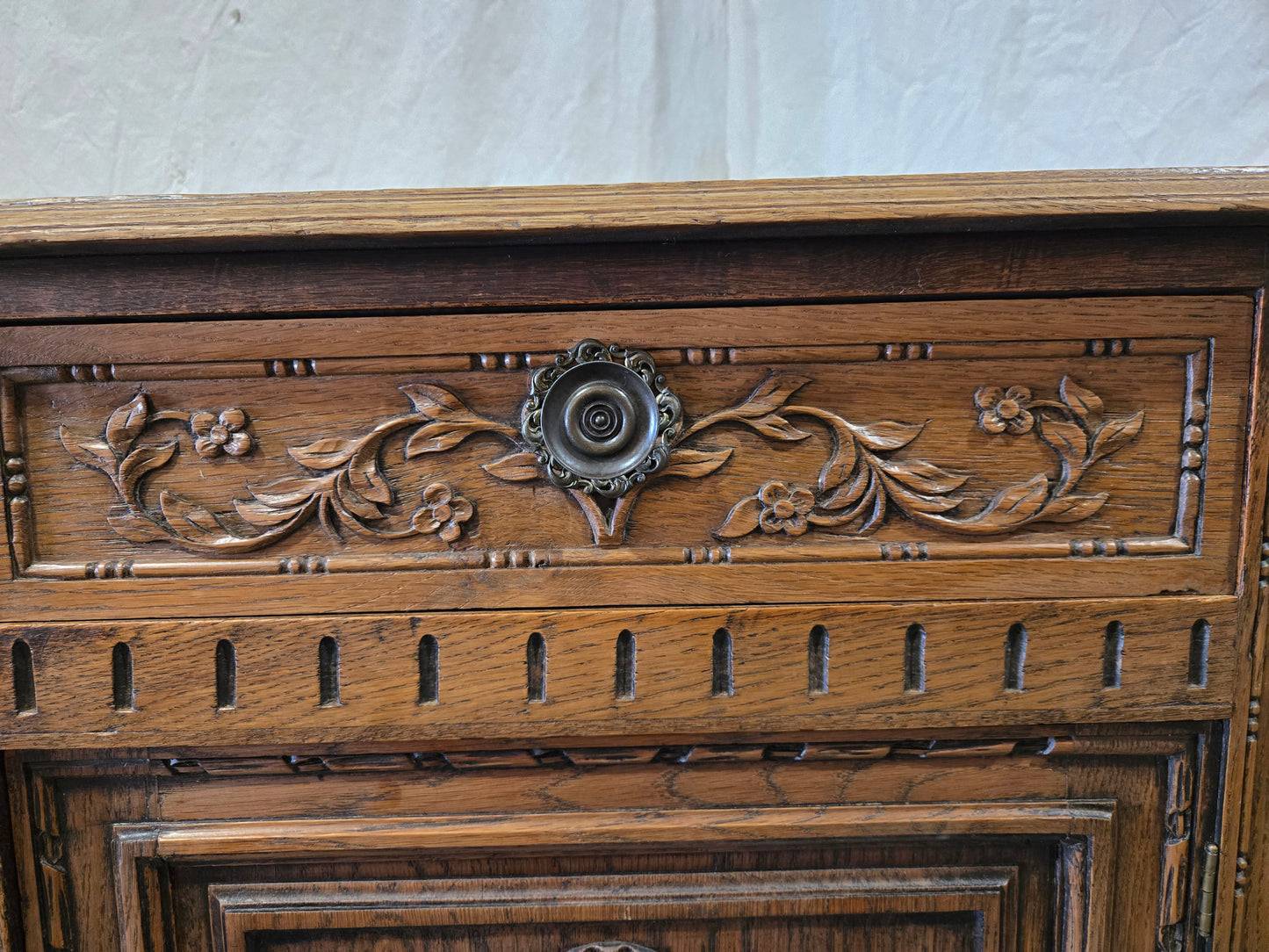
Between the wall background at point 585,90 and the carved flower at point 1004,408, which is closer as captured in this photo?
the carved flower at point 1004,408

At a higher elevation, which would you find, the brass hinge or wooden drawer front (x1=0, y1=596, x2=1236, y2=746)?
wooden drawer front (x1=0, y1=596, x2=1236, y2=746)

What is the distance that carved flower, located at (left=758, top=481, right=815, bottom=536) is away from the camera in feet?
1.41

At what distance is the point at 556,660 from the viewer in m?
0.43

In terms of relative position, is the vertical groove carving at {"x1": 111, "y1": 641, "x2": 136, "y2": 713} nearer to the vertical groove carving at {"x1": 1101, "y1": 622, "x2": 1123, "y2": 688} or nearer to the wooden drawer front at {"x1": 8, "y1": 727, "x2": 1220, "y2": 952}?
the wooden drawer front at {"x1": 8, "y1": 727, "x2": 1220, "y2": 952}

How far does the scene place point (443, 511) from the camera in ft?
1.40

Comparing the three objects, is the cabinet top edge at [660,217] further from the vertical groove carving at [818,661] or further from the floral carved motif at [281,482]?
the vertical groove carving at [818,661]

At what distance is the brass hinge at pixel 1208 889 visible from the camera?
445 mm

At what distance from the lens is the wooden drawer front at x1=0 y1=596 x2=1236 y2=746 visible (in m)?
0.43

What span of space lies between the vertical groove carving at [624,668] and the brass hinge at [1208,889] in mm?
352

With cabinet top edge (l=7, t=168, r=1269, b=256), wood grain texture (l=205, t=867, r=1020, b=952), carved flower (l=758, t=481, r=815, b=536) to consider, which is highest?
cabinet top edge (l=7, t=168, r=1269, b=256)

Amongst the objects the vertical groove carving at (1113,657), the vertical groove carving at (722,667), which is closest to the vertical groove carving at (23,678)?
the vertical groove carving at (722,667)

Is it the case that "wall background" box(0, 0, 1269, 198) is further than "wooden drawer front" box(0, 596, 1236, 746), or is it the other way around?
"wall background" box(0, 0, 1269, 198)

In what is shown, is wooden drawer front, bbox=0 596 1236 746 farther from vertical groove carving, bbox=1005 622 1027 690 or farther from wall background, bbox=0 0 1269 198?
wall background, bbox=0 0 1269 198

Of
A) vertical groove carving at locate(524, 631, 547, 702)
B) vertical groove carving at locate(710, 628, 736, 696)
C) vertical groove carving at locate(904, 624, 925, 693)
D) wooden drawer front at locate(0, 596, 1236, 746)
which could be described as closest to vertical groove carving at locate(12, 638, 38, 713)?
wooden drawer front at locate(0, 596, 1236, 746)
